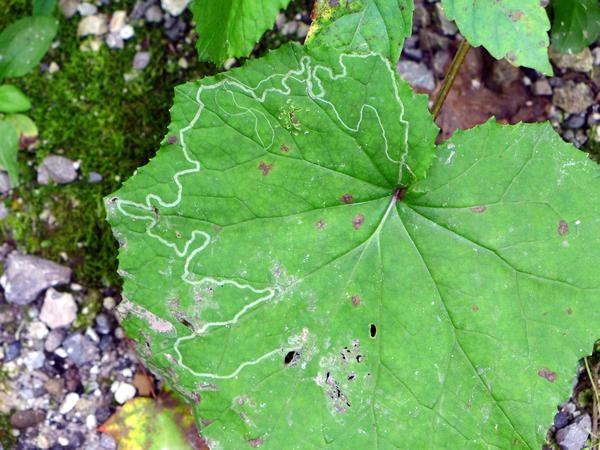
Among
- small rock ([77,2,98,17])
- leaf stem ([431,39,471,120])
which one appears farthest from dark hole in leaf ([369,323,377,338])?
small rock ([77,2,98,17])

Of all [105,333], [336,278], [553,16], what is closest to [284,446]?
[336,278]

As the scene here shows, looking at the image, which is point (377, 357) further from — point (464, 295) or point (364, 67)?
point (364, 67)

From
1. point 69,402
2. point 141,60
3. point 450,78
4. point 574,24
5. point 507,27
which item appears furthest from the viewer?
point 141,60

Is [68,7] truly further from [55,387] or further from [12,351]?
[55,387]

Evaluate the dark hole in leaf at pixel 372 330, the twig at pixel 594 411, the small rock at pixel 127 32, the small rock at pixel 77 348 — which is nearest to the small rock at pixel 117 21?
the small rock at pixel 127 32

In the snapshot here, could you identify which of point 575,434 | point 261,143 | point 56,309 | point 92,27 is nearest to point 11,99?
point 92,27

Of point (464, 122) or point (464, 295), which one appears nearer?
point (464, 295)
